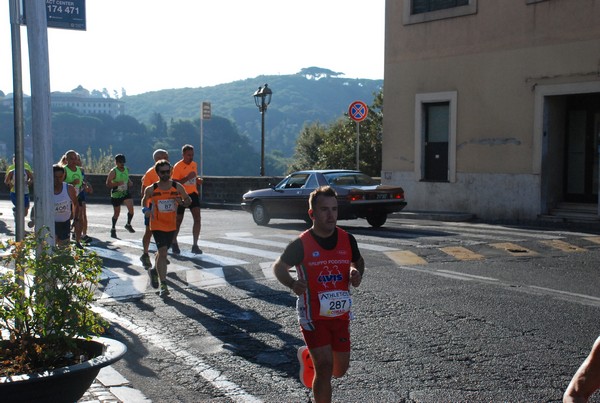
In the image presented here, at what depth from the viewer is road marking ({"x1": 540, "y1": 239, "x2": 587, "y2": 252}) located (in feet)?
42.5

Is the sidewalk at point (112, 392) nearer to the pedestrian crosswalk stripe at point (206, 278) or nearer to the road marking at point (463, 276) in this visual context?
the pedestrian crosswalk stripe at point (206, 278)

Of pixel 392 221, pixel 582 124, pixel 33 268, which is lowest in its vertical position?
pixel 392 221

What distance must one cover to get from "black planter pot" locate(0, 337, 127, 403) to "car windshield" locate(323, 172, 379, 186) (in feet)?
41.0

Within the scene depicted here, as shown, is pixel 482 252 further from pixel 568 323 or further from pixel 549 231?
pixel 568 323

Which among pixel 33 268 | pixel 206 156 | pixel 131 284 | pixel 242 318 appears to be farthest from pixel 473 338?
pixel 206 156

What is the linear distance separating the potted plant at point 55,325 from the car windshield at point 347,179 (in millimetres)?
12286

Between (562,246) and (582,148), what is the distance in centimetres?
718

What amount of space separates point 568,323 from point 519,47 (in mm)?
13415

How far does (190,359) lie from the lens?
21.2 feet

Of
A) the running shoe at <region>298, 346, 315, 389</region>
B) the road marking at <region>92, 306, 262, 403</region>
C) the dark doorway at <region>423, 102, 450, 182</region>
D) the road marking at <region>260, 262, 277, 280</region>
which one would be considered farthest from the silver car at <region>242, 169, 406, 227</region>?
the running shoe at <region>298, 346, 315, 389</region>

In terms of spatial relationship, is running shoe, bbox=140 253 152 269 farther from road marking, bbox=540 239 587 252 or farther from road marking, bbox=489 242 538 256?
road marking, bbox=540 239 587 252

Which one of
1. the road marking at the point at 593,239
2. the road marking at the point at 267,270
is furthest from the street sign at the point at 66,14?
the road marking at the point at 593,239

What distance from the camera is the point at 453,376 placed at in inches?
227

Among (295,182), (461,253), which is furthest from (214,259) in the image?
(295,182)
